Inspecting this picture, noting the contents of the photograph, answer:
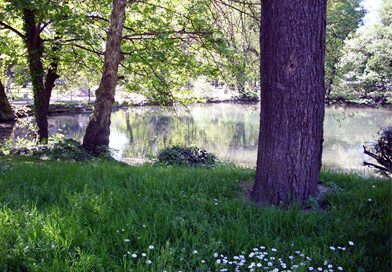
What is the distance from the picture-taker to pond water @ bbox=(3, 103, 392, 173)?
16219 millimetres

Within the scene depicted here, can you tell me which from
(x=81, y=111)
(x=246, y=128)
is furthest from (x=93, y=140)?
(x=81, y=111)

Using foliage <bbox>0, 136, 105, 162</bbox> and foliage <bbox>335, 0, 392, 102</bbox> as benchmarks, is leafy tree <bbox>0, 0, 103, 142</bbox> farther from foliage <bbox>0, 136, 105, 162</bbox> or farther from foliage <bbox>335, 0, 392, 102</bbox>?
foliage <bbox>335, 0, 392, 102</bbox>

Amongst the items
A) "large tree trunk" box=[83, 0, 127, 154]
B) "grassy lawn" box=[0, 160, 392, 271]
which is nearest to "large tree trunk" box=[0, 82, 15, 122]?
"large tree trunk" box=[83, 0, 127, 154]

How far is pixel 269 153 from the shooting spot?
4.42 metres

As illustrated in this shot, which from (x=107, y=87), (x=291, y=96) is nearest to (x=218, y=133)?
(x=107, y=87)

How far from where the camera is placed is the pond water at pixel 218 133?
16219mm

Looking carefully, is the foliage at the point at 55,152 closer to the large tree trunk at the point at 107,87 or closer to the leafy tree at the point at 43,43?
the large tree trunk at the point at 107,87

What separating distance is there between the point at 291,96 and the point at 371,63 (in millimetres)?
28794

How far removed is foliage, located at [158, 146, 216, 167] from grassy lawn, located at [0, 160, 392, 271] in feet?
15.5

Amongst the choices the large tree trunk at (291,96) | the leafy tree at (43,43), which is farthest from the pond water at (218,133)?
the large tree trunk at (291,96)

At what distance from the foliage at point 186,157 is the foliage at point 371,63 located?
2128 centimetres

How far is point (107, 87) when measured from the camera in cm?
1034

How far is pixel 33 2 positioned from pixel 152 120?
2234 cm

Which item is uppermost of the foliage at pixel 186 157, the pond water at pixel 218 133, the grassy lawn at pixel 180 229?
the grassy lawn at pixel 180 229
